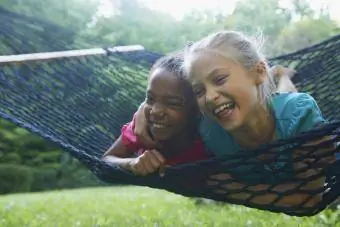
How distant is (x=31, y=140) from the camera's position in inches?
245

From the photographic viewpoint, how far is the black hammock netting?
1222 millimetres

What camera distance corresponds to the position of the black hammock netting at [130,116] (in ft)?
4.01

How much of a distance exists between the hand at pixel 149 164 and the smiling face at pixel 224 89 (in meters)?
0.14

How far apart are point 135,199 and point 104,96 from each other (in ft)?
7.32

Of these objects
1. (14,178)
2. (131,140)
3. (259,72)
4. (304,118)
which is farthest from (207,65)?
(14,178)

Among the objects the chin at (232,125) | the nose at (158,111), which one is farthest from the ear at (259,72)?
the nose at (158,111)

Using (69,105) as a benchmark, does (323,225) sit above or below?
below

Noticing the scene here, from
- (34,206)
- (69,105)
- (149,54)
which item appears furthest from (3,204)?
(69,105)

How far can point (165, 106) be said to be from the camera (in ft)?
4.65

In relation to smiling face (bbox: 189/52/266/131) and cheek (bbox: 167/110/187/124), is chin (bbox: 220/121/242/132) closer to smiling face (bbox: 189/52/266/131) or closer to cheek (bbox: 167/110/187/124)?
smiling face (bbox: 189/52/266/131)

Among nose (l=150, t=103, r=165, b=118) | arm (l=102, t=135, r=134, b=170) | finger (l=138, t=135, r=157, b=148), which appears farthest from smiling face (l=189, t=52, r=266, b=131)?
arm (l=102, t=135, r=134, b=170)

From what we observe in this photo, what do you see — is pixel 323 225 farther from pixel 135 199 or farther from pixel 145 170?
pixel 135 199

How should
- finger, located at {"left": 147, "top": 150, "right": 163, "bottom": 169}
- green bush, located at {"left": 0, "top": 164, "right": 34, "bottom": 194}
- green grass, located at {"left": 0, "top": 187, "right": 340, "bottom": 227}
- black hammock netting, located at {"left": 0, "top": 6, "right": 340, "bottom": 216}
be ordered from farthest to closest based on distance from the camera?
green bush, located at {"left": 0, "top": 164, "right": 34, "bottom": 194} < green grass, located at {"left": 0, "top": 187, "right": 340, "bottom": 227} < finger, located at {"left": 147, "top": 150, "right": 163, "bottom": 169} < black hammock netting, located at {"left": 0, "top": 6, "right": 340, "bottom": 216}

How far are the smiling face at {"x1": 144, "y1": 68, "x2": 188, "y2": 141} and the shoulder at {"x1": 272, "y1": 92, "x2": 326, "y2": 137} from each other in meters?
0.21
